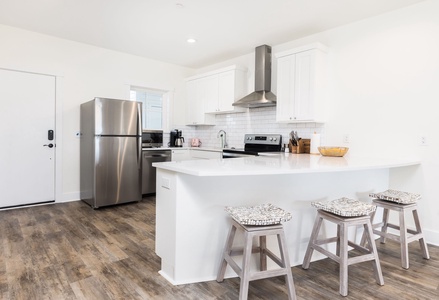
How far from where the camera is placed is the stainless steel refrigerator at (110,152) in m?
3.94

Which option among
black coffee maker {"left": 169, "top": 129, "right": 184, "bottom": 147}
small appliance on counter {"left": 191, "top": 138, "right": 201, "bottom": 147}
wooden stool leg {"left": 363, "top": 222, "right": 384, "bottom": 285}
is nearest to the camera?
wooden stool leg {"left": 363, "top": 222, "right": 384, "bottom": 285}

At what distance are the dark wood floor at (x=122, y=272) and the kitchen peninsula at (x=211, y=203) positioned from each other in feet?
0.52

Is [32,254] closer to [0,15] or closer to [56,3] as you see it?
[56,3]

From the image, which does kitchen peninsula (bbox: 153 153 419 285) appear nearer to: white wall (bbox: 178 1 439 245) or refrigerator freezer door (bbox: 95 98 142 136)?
white wall (bbox: 178 1 439 245)

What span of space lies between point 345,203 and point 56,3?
3657 millimetres

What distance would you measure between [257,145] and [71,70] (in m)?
3.23

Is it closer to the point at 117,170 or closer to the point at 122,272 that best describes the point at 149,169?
the point at 117,170

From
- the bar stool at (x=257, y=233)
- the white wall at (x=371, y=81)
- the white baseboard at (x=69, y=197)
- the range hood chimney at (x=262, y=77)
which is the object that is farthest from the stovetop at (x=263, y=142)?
the white baseboard at (x=69, y=197)

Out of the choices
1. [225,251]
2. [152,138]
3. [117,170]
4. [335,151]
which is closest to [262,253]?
[225,251]

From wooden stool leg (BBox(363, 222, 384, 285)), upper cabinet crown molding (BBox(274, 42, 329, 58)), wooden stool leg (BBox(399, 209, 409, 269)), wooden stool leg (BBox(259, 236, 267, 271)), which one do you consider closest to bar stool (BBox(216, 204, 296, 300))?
wooden stool leg (BBox(259, 236, 267, 271))

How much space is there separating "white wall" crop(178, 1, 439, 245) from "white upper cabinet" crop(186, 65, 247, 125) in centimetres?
147

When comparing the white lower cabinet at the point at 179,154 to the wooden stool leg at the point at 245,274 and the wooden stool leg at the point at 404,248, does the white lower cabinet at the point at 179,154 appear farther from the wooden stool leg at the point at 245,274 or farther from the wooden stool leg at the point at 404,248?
the wooden stool leg at the point at 404,248

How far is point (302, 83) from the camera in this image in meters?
3.67

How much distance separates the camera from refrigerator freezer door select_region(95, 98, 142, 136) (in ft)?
12.9
